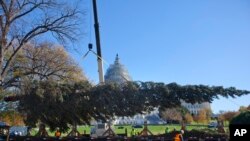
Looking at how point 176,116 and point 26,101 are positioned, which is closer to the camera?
point 26,101

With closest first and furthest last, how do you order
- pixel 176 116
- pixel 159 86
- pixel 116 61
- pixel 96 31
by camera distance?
pixel 159 86, pixel 96 31, pixel 176 116, pixel 116 61

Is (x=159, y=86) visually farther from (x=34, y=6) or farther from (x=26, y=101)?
(x=34, y=6)

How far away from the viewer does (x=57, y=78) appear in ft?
128

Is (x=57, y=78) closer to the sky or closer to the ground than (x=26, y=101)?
closer to the sky

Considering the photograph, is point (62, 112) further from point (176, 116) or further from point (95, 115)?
point (176, 116)

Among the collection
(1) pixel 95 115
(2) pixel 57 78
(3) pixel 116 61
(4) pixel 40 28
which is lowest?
(1) pixel 95 115

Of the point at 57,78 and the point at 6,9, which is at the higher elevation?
the point at 6,9

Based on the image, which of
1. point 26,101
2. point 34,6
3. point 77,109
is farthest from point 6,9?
point 77,109

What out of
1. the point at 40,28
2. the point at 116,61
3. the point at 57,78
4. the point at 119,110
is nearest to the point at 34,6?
the point at 40,28

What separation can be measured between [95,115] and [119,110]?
2604 mm

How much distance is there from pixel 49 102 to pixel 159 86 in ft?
28.3

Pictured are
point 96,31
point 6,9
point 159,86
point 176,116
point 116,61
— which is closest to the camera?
point 159,86

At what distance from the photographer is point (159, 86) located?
31438 millimetres

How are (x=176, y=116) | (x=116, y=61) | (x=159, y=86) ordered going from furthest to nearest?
1. (x=116, y=61)
2. (x=176, y=116)
3. (x=159, y=86)
